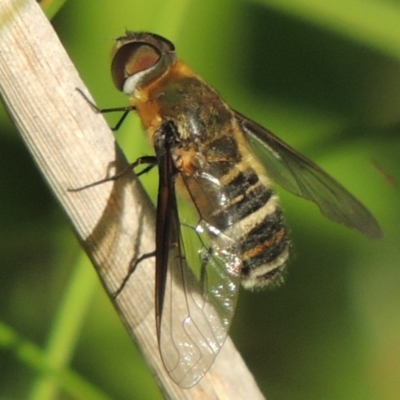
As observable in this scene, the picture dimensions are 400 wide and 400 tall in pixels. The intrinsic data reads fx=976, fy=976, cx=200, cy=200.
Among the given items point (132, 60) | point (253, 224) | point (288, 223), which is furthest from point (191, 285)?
point (288, 223)

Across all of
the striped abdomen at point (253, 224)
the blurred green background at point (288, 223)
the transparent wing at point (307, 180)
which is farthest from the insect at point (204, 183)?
the blurred green background at point (288, 223)

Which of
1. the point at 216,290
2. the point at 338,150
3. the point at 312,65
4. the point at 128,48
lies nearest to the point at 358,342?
the point at 338,150

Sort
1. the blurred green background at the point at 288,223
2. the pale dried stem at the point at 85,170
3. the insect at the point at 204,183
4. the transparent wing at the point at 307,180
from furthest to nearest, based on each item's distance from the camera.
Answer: the blurred green background at the point at 288,223, the transparent wing at the point at 307,180, the insect at the point at 204,183, the pale dried stem at the point at 85,170

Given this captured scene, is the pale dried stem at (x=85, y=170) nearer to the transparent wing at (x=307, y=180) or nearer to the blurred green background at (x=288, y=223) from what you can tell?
the transparent wing at (x=307, y=180)

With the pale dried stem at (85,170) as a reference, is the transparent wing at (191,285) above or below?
below

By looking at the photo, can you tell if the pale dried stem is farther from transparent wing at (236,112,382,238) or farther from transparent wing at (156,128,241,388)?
transparent wing at (236,112,382,238)

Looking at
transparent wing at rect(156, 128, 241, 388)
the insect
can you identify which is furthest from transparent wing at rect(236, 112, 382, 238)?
transparent wing at rect(156, 128, 241, 388)
